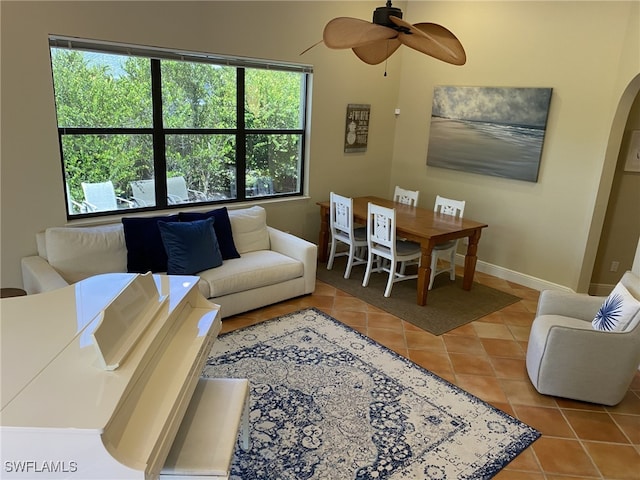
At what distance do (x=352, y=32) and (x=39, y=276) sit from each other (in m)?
2.60

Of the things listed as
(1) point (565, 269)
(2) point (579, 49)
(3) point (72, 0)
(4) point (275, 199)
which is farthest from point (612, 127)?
(3) point (72, 0)

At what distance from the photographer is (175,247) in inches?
143

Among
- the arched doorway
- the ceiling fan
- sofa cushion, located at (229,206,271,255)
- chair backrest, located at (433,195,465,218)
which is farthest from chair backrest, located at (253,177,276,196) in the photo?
the arched doorway

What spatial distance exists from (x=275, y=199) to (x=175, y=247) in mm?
1612

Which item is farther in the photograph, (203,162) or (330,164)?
(330,164)

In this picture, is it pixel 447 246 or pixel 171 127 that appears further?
pixel 447 246

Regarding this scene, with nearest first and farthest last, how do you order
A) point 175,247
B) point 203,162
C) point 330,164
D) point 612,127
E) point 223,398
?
point 223,398
point 175,247
point 612,127
point 203,162
point 330,164

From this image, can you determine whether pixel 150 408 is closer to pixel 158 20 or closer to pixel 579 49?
pixel 158 20

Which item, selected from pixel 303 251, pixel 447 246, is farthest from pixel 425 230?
pixel 303 251

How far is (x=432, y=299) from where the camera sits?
440 centimetres

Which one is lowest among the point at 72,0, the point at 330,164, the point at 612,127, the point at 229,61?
the point at 330,164

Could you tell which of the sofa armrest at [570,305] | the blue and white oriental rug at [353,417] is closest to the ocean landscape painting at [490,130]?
the sofa armrest at [570,305]

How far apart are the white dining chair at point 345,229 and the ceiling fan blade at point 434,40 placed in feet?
6.37

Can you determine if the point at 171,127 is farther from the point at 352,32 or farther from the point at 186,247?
the point at 352,32
